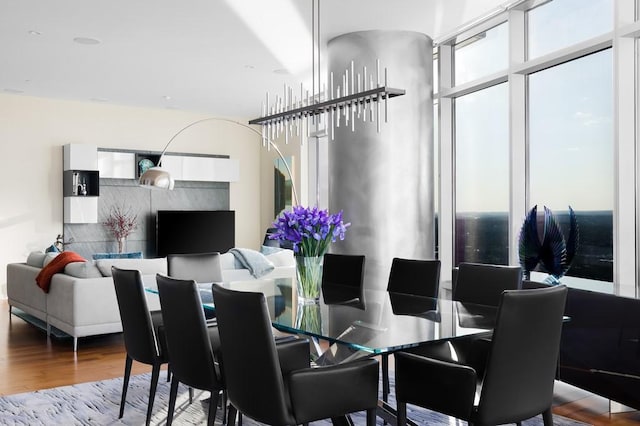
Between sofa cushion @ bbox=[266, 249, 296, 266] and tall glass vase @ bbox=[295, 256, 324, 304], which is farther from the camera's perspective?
sofa cushion @ bbox=[266, 249, 296, 266]

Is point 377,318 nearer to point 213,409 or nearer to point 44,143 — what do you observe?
point 213,409

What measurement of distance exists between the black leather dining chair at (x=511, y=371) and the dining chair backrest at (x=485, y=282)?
41.8 inches

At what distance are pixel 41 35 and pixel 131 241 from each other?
14.2 ft

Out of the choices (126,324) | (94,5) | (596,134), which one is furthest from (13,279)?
(596,134)

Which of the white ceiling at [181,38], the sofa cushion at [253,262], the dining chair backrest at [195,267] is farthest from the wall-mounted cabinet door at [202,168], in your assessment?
the dining chair backrest at [195,267]

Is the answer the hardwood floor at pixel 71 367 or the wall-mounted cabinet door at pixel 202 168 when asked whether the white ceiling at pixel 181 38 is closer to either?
the wall-mounted cabinet door at pixel 202 168

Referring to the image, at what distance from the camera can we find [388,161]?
19.0ft

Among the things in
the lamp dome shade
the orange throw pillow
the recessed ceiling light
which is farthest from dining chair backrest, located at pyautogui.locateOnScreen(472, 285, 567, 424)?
the recessed ceiling light

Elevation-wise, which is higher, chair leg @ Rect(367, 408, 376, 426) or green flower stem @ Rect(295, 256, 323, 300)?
green flower stem @ Rect(295, 256, 323, 300)

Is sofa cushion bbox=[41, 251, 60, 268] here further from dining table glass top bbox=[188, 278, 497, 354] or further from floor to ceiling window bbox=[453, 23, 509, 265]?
floor to ceiling window bbox=[453, 23, 509, 265]

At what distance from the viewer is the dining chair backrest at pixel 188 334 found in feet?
9.04

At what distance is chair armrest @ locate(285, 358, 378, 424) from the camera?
7.72 ft

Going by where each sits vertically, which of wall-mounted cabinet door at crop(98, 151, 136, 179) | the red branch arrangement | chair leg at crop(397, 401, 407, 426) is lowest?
chair leg at crop(397, 401, 407, 426)

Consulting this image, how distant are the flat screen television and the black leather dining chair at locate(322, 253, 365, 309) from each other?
18.2 feet
